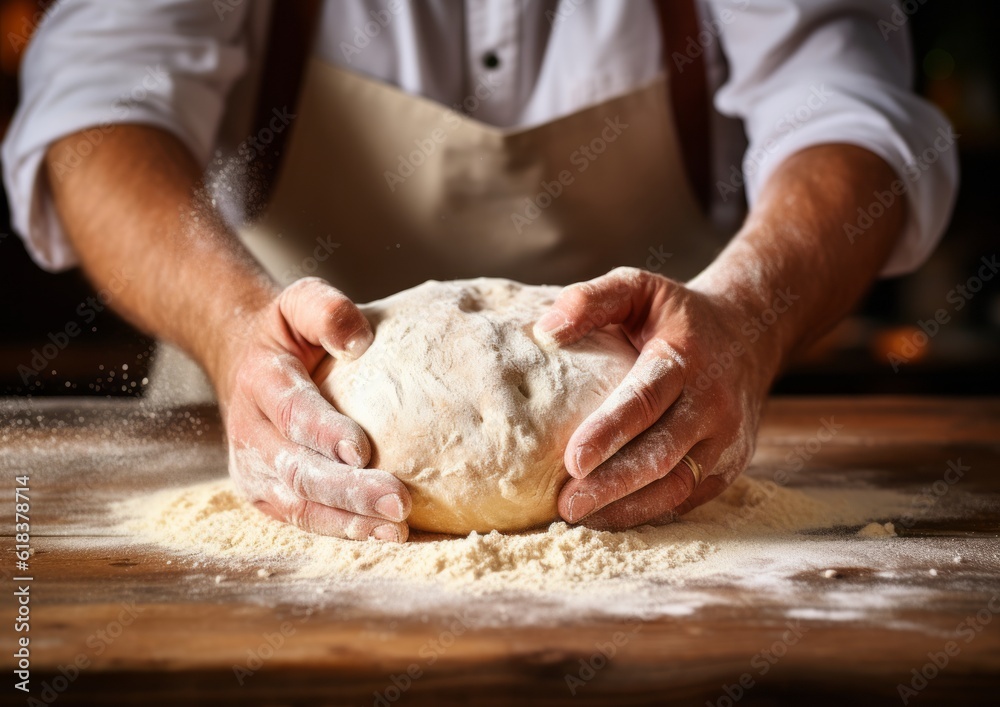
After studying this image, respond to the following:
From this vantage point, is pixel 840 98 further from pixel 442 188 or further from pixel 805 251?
pixel 442 188

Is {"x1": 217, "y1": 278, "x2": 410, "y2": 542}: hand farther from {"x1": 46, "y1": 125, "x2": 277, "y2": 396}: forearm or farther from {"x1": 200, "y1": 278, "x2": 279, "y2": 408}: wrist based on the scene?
{"x1": 46, "y1": 125, "x2": 277, "y2": 396}: forearm

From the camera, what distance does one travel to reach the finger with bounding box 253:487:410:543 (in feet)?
3.31

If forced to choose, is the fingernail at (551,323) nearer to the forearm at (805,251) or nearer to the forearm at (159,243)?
the forearm at (805,251)

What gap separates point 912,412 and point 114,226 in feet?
5.93

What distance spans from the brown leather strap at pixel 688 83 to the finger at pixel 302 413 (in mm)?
1129

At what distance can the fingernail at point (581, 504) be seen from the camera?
1008 millimetres

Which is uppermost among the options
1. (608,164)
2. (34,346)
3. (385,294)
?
(608,164)

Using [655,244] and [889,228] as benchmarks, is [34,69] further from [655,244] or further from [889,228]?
[889,228]

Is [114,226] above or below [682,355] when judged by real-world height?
below

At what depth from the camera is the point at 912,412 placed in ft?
6.82

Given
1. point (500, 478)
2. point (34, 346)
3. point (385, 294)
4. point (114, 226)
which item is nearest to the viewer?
point (500, 478)

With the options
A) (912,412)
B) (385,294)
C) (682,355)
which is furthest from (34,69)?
(912,412)

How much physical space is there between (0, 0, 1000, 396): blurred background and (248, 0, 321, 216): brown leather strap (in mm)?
1460

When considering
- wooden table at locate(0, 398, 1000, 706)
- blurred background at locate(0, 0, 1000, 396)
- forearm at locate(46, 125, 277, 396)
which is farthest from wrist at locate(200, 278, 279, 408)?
blurred background at locate(0, 0, 1000, 396)
